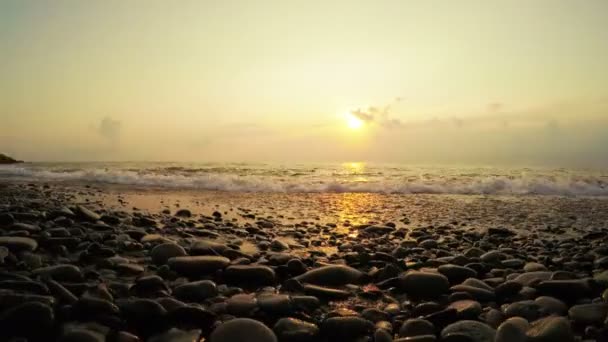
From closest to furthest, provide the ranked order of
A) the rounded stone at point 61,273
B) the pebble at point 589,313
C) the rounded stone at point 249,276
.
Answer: the pebble at point 589,313 → the rounded stone at point 61,273 → the rounded stone at point 249,276

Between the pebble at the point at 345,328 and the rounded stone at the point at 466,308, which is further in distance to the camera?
the rounded stone at the point at 466,308

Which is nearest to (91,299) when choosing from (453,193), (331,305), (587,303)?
(331,305)

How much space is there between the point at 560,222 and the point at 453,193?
7412 mm

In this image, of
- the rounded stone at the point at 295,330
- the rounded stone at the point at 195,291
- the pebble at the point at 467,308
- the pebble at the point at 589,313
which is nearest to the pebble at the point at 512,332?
the pebble at the point at 467,308

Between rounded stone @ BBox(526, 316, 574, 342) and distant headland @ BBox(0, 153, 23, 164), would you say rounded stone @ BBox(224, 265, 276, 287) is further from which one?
distant headland @ BBox(0, 153, 23, 164)

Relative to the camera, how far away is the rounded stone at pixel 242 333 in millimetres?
2406

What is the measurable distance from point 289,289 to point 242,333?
1.16m

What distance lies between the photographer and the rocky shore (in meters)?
2.58

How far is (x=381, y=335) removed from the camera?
8.50ft

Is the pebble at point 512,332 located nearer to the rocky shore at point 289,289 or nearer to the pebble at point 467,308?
the rocky shore at point 289,289

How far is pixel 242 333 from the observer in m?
2.44

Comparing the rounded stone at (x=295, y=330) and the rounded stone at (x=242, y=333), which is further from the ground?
the rounded stone at (x=242, y=333)

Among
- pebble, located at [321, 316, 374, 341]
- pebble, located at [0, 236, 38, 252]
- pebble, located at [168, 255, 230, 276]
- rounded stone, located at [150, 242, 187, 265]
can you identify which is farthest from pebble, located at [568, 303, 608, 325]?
pebble, located at [0, 236, 38, 252]

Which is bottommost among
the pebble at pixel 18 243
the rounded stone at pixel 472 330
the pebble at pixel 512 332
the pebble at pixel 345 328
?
the pebble at pixel 345 328
